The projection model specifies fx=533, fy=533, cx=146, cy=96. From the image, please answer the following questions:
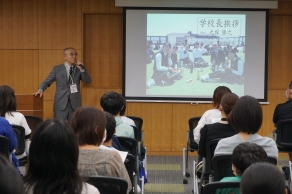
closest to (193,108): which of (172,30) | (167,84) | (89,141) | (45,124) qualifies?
(167,84)

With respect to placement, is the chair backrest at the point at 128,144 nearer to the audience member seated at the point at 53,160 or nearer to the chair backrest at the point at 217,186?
the chair backrest at the point at 217,186

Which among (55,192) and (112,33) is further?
(112,33)

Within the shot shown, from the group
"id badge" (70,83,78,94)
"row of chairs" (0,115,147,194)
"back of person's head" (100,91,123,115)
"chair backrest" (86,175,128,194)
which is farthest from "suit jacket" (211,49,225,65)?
"chair backrest" (86,175,128,194)

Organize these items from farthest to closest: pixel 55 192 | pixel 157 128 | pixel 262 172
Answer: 1. pixel 157 128
2. pixel 55 192
3. pixel 262 172

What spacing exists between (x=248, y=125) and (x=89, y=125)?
1218 millimetres

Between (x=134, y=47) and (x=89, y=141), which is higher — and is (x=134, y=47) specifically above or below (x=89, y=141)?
above

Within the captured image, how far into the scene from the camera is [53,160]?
2100 millimetres

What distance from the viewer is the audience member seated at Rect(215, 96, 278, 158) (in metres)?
3.71

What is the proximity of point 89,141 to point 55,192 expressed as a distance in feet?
3.27

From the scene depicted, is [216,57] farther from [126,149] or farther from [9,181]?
[9,181]

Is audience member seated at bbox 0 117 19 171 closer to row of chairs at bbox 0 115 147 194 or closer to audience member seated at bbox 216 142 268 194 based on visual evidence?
row of chairs at bbox 0 115 147 194

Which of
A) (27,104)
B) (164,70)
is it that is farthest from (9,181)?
(164,70)

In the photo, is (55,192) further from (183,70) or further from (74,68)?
(183,70)

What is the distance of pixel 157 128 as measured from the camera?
28.6 ft
